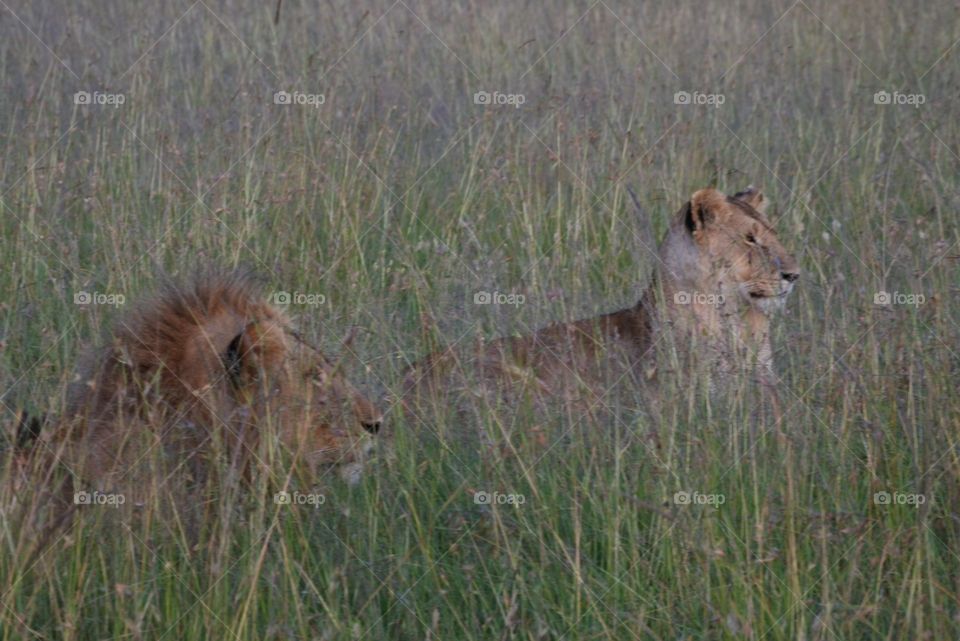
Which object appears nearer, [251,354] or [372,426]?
[251,354]

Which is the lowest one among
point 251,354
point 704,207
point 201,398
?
point 201,398

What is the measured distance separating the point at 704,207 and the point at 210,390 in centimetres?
292

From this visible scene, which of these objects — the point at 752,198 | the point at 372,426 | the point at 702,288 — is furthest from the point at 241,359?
the point at 752,198

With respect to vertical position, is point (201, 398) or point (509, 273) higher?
point (509, 273)

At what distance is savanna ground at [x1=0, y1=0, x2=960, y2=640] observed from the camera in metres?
3.30

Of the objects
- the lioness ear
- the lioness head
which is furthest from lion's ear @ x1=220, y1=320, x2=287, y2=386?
the lioness ear

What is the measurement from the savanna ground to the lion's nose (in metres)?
0.07

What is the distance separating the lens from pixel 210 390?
11.7 feet

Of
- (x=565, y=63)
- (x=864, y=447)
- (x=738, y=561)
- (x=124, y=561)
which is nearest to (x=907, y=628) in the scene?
(x=738, y=561)

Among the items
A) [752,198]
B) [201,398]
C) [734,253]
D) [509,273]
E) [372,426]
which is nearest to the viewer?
[201,398]

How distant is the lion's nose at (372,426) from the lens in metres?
3.94

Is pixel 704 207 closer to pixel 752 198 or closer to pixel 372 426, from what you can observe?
pixel 752 198

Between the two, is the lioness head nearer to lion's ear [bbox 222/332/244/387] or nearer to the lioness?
the lioness

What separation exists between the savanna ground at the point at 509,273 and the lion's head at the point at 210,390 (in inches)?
5.2
